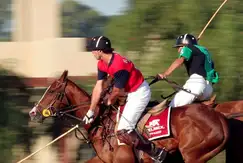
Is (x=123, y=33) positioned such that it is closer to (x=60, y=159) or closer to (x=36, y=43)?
(x=60, y=159)

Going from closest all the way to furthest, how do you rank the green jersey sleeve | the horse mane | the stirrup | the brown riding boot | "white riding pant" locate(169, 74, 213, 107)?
the brown riding boot
the stirrup
the horse mane
the green jersey sleeve
"white riding pant" locate(169, 74, 213, 107)

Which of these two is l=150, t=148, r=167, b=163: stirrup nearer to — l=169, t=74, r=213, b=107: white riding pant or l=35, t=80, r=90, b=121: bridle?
l=169, t=74, r=213, b=107: white riding pant

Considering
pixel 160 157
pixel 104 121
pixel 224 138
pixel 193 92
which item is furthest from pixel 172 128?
pixel 104 121

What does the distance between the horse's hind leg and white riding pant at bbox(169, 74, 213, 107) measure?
750 mm

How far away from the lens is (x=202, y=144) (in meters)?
10.6

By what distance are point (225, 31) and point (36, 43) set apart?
7171mm

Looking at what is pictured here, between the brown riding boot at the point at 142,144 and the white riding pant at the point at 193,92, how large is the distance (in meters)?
0.93

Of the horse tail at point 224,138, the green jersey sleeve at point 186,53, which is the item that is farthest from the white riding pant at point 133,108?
the horse tail at point 224,138

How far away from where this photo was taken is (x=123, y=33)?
587 inches

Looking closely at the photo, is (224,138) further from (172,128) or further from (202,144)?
(172,128)

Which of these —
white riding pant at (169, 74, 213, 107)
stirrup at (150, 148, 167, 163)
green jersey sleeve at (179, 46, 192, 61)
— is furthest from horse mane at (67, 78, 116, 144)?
green jersey sleeve at (179, 46, 192, 61)

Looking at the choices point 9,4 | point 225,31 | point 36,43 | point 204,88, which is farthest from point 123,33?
point 9,4

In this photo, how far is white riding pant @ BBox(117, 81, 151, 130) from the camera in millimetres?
10617

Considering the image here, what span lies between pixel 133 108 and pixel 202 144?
114 centimetres
